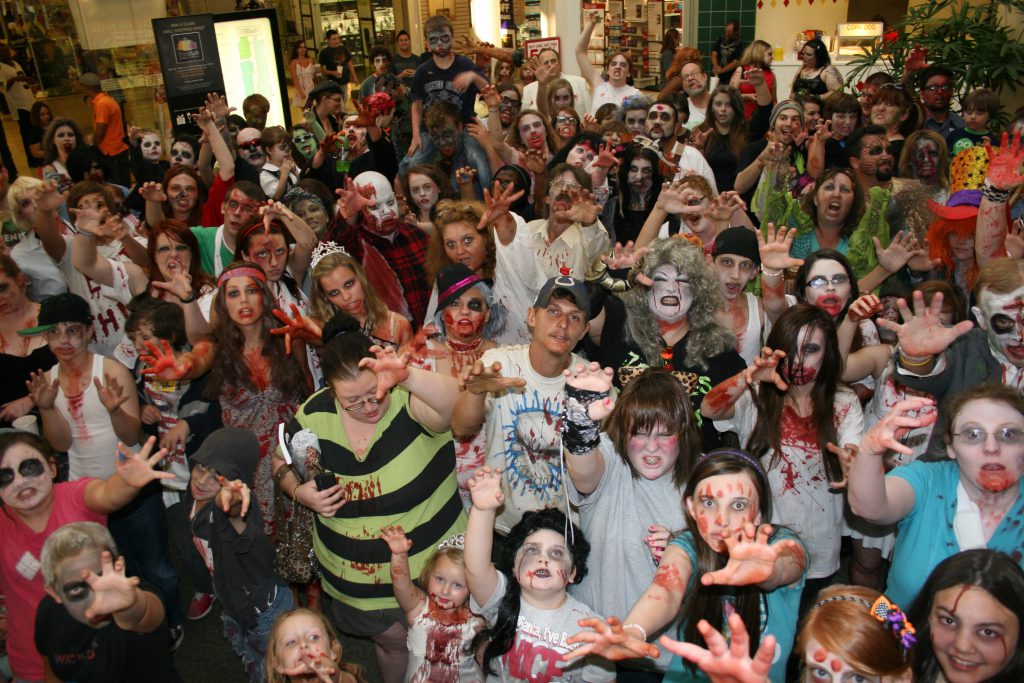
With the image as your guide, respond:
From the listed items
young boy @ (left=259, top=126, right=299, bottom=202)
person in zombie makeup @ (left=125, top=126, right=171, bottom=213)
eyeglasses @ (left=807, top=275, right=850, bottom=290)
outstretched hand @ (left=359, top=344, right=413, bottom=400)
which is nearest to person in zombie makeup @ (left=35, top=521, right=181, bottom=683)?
outstretched hand @ (left=359, top=344, right=413, bottom=400)

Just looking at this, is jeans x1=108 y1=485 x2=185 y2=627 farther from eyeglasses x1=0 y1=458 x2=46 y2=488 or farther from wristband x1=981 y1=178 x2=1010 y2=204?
wristband x1=981 y1=178 x2=1010 y2=204

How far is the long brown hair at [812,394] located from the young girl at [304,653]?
157cm

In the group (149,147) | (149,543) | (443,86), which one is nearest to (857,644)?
(149,543)

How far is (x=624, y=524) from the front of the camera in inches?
101

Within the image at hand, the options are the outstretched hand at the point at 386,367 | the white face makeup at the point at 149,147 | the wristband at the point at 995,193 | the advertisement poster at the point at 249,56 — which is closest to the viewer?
the outstretched hand at the point at 386,367

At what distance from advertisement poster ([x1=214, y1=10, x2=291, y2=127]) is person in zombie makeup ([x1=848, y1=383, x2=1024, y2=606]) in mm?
8195

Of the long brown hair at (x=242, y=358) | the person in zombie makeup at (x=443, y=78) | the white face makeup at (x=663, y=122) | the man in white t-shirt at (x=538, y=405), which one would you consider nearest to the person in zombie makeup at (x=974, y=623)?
the man in white t-shirt at (x=538, y=405)

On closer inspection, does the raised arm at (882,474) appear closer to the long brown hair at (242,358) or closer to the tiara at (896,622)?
the tiara at (896,622)

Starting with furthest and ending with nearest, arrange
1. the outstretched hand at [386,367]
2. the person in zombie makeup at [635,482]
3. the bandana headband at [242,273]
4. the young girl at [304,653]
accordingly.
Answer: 1. the bandana headband at [242,273]
2. the outstretched hand at [386,367]
3. the person in zombie makeup at [635,482]
4. the young girl at [304,653]

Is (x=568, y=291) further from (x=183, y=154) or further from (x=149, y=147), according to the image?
(x=149, y=147)

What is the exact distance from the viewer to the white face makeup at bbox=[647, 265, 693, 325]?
325 cm

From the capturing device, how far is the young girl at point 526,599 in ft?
8.04

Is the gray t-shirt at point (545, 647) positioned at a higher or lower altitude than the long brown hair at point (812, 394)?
lower

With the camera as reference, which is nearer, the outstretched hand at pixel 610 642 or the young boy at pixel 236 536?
the outstretched hand at pixel 610 642
